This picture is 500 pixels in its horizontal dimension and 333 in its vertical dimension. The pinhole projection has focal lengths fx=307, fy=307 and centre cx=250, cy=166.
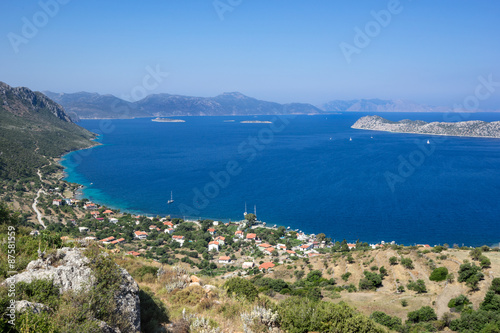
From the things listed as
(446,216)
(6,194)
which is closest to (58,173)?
(6,194)

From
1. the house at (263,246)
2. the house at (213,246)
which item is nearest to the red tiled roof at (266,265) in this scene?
the house at (263,246)

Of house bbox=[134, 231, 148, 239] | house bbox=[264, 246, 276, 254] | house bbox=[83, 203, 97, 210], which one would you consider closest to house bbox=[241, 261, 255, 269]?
house bbox=[264, 246, 276, 254]

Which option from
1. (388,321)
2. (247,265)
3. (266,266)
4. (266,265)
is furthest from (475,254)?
(247,265)

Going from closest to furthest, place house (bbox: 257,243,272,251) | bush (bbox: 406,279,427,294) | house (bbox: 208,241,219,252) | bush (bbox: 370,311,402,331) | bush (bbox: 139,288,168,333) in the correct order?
bush (bbox: 139,288,168,333)
bush (bbox: 370,311,402,331)
bush (bbox: 406,279,427,294)
house (bbox: 208,241,219,252)
house (bbox: 257,243,272,251)

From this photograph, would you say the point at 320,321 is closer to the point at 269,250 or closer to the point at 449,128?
the point at 269,250

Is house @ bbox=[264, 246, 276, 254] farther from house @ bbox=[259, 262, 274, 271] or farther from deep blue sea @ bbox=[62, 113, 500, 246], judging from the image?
deep blue sea @ bbox=[62, 113, 500, 246]

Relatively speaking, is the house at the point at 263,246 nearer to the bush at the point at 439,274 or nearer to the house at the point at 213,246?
the house at the point at 213,246
